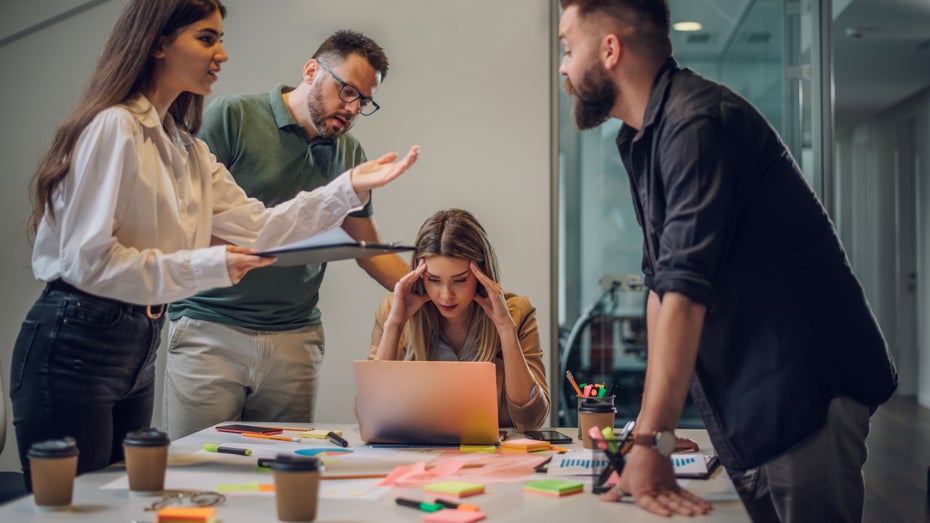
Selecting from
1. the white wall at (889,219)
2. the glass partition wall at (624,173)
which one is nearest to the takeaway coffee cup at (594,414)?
the glass partition wall at (624,173)

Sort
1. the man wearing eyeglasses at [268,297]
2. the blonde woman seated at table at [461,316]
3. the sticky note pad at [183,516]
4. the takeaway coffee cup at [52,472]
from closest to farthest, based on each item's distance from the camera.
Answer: the sticky note pad at [183,516]
the takeaway coffee cup at [52,472]
the blonde woman seated at table at [461,316]
the man wearing eyeglasses at [268,297]

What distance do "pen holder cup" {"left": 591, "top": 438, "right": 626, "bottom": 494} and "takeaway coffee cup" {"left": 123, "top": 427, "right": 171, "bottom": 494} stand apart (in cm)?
71

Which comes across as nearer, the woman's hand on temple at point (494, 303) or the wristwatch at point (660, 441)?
the wristwatch at point (660, 441)

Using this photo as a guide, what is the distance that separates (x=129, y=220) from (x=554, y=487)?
0.97 meters

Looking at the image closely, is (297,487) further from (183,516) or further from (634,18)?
(634,18)

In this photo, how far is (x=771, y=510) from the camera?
69.1 inches

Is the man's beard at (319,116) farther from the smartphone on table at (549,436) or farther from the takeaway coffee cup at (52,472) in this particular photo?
the takeaway coffee cup at (52,472)

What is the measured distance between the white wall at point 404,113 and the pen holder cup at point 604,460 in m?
2.35

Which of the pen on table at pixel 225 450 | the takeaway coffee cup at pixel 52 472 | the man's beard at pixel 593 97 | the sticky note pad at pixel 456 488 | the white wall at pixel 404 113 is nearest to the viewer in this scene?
the takeaway coffee cup at pixel 52 472

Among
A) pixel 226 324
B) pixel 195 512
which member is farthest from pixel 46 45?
pixel 195 512

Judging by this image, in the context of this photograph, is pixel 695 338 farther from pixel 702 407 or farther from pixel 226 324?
pixel 226 324

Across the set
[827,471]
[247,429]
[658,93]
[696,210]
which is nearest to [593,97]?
[658,93]

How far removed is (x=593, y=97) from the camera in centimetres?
173

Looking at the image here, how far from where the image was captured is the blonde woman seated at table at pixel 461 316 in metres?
Result: 2.42
